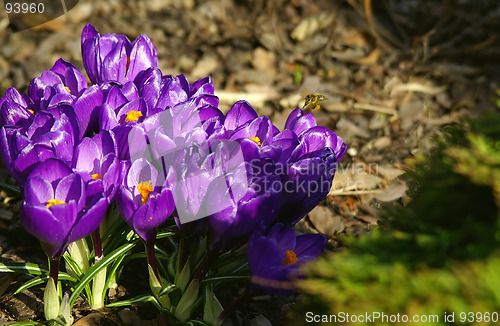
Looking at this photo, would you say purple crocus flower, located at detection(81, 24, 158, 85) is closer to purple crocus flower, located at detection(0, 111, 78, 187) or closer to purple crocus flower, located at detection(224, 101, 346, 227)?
purple crocus flower, located at detection(0, 111, 78, 187)

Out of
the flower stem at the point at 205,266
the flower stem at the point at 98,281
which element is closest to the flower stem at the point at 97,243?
the flower stem at the point at 98,281

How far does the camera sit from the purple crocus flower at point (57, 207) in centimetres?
146

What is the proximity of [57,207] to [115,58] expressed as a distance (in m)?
0.86

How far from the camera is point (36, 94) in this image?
203 centimetres

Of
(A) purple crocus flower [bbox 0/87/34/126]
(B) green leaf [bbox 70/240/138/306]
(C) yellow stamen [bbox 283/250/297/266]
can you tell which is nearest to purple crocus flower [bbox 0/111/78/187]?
(A) purple crocus flower [bbox 0/87/34/126]

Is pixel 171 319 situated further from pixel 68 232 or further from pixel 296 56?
pixel 296 56

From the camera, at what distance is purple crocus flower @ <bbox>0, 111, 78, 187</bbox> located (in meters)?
1.64

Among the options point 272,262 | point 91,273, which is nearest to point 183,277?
point 91,273

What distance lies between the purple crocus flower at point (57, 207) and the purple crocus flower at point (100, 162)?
0.06 metres

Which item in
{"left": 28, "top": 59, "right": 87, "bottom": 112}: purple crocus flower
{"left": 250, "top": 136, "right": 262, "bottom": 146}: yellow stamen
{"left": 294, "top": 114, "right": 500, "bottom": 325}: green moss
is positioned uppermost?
{"left": 28, "top": 59, "right": 87, "bottom": 112}: purple crocus flower

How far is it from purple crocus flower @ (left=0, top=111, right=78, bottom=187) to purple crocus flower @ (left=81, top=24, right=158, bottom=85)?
15.7 inches

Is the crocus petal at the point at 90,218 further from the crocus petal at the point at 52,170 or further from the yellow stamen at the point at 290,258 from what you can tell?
the yellow stamen at the point at 290,258

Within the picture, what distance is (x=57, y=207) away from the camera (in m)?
1.44

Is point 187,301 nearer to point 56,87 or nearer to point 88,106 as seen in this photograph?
Answer: point 88,106
